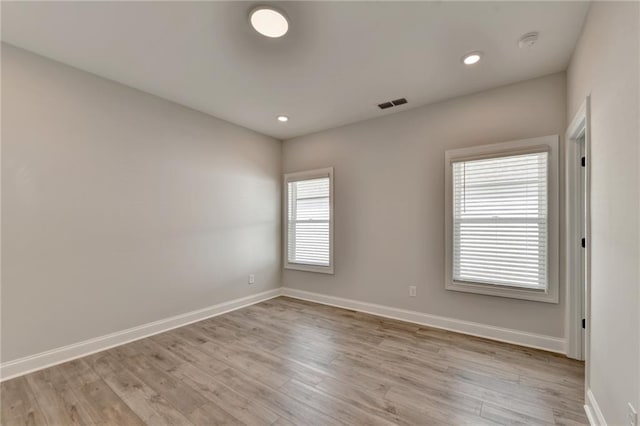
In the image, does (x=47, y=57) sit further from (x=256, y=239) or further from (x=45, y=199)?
(x=256, y=239)

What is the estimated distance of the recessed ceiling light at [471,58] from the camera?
240 centimetres

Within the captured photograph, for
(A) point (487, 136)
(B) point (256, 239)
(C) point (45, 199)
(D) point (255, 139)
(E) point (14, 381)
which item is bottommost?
(E) point (14, 381)

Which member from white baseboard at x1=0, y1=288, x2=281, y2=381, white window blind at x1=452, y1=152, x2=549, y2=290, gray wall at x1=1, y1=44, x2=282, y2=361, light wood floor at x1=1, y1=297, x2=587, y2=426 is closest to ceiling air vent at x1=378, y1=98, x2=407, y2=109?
white window blind at x1=452, y1=152, x2=549, y2=290

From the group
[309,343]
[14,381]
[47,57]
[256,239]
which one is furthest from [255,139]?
[14,381]

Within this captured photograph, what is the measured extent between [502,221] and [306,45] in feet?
8.65

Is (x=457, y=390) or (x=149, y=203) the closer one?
(x=457, y=390)

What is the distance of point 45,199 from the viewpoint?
2.42m

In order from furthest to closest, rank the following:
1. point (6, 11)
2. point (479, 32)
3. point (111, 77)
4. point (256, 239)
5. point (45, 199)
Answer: point (256, 239), point (111, 77), point (45, 199), point (479, 32), point (6, 11)

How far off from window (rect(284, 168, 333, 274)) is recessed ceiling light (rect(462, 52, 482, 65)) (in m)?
2.21

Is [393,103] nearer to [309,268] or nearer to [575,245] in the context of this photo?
[575,245]

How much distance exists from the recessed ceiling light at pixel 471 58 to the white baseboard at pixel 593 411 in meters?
2.71

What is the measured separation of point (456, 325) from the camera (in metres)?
3.12

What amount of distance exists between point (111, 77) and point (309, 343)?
3.47m

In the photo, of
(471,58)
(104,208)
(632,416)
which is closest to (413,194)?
(471,58)
